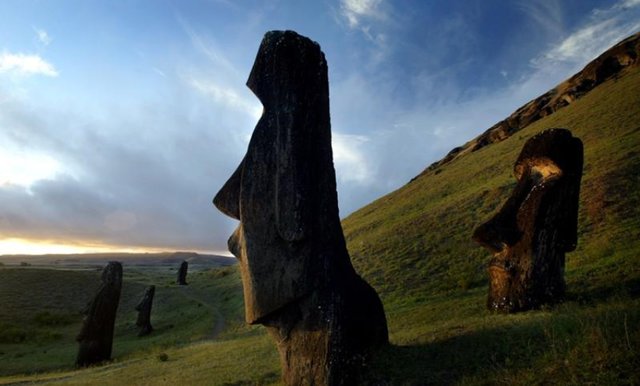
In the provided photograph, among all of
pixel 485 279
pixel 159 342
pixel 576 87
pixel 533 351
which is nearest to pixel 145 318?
pixel 159 342

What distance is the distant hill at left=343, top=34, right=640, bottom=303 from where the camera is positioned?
17.4 metres

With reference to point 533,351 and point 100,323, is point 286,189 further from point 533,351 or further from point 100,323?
point 100,323

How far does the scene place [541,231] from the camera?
1177 centimetres

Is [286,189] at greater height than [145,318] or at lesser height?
greater

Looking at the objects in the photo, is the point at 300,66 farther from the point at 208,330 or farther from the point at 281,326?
the point at 208,330

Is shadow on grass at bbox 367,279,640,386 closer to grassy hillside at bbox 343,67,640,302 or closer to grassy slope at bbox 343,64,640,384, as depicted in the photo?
grassy slope at bbox 343,64,640,384

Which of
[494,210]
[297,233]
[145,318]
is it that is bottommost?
[145,318]

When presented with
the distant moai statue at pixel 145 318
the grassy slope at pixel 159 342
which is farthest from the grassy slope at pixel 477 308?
the distant moai statue at pixel 145 318

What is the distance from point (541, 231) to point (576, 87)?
226ft

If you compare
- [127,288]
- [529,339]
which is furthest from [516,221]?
[127,288]

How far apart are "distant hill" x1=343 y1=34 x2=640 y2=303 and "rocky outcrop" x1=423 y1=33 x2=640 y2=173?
16004 millimetres

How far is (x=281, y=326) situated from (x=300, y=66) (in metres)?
5.56

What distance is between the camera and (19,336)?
3241 centimetres

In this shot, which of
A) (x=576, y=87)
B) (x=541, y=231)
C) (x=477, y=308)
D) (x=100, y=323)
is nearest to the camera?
(x=541, y=231)
